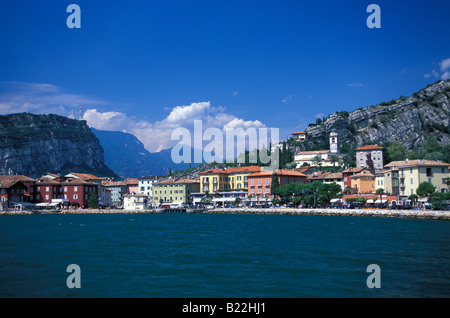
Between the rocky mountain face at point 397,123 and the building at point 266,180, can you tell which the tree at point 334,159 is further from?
the building at point 266,180

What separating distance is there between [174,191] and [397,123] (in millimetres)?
80375

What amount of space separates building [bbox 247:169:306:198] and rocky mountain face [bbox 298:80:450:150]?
40725 millimetres

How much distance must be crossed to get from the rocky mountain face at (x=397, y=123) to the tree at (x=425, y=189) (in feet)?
233

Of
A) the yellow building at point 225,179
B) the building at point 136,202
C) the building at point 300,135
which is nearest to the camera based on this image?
the building at point 136,202

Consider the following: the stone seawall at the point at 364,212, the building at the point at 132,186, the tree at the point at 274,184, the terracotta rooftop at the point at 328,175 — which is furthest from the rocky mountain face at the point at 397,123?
the stone seawall at the point at 364,212

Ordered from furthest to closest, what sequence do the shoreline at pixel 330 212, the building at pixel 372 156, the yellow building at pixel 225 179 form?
the building at pixel 372 156 < the yellow building at pixel 225 179 < the shoreline at pixel 330 212

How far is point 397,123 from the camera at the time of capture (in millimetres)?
138250

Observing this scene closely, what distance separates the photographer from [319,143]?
137875 millimetres

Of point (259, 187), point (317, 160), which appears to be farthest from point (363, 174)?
point (317, 160)

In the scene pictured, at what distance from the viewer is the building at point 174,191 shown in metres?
106

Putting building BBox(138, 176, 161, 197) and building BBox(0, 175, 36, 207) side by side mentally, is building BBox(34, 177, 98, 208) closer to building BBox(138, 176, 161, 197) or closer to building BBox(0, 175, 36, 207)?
building BBox(0, 175, 36, 207)

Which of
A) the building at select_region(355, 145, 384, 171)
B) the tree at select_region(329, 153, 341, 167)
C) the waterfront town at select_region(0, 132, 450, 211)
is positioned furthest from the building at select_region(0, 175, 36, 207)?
the building at select_region(355, 145, 384, 171)

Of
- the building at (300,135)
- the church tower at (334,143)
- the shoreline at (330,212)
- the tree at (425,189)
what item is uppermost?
the building at (300,135)

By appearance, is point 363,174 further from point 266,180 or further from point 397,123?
point 397,123
